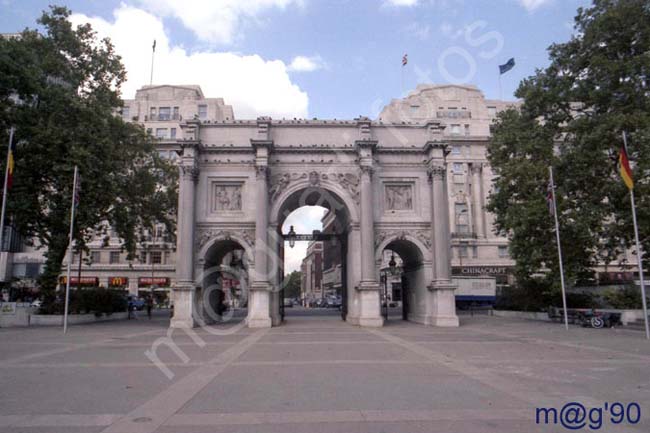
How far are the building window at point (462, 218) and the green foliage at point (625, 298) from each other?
34.1 meters

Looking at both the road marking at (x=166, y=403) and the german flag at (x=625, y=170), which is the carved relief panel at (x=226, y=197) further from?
the german flag at (x=625, y=170)

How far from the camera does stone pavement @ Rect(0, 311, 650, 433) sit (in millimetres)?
7418

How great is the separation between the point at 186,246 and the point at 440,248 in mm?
16219

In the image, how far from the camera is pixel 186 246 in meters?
31.3

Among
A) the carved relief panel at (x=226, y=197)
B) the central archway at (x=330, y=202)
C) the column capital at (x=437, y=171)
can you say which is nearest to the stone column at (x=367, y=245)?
the central archway at (x=330, y=202)

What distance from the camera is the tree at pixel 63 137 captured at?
29.7 m

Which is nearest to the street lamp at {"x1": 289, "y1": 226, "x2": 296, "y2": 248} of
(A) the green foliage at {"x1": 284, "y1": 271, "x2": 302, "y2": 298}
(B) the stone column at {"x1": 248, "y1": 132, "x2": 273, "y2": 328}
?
(B) the stone column at {"x1": 248, "y1": 132, "x2": 273, "y2": 328}

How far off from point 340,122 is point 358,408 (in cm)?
2797

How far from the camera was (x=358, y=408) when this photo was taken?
8.28 m

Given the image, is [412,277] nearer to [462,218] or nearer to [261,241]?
[261,241]

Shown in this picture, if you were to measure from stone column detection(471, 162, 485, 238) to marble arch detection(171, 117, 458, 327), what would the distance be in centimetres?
3461

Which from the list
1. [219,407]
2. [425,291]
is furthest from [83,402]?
[425,291]

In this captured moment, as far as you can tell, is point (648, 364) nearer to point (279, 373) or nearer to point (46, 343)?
point (279, 373)

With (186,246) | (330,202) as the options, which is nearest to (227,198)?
(186,246)
